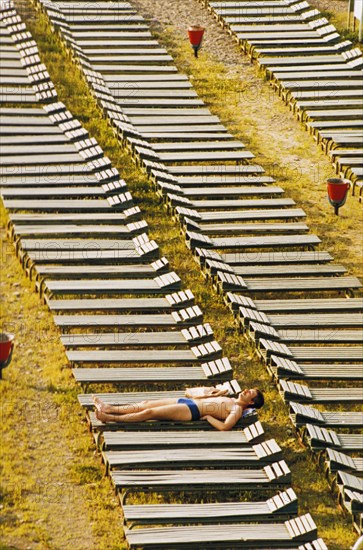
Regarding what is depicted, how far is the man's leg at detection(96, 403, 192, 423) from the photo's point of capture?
20859mm

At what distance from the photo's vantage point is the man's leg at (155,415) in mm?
20859

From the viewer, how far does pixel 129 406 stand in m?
21.1

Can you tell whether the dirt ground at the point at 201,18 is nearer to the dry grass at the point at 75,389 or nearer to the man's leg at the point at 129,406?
the dry grass at the point at 75,389

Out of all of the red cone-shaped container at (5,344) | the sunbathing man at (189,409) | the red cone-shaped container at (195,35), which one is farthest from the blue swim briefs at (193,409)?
the red cone-shaped container at (195,35)

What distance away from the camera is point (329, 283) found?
2538cm

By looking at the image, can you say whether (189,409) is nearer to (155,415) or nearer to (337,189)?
(155,415)

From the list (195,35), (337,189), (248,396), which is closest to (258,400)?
(248,396)

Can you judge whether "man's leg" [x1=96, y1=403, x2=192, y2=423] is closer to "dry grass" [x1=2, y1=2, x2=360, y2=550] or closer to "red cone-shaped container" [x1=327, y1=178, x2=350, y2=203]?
"dry grass" [x1=2, y1=2, x2=360, y2=550]

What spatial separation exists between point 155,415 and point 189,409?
506 millimetres

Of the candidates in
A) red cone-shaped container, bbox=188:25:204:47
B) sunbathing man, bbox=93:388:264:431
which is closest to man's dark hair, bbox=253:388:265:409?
sunbathing man, bbox=93:388:264:431

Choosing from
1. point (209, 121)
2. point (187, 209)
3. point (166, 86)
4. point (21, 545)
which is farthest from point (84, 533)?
point (166, 86)

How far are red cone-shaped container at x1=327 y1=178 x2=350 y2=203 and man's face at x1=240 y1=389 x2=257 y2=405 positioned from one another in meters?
7.32

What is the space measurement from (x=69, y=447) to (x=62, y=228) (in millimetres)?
6778

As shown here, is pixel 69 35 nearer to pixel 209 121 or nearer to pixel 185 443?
pixel 209 121
